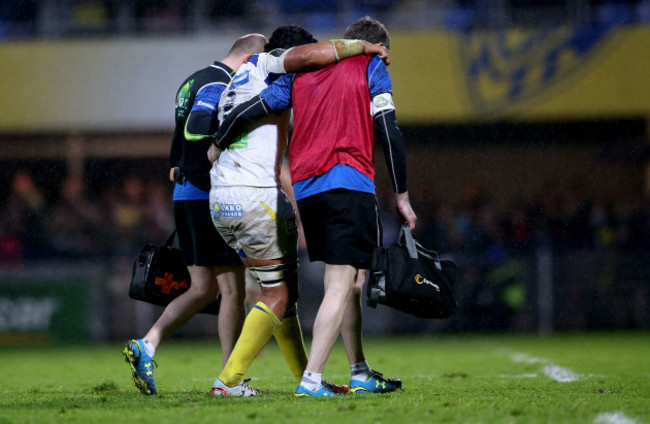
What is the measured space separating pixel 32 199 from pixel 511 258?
7195 mm

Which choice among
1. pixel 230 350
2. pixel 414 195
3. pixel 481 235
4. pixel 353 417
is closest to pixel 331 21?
pixel 414 195

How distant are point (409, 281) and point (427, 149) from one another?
14.9 metres

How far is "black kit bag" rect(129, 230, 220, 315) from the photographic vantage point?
6.33 metres

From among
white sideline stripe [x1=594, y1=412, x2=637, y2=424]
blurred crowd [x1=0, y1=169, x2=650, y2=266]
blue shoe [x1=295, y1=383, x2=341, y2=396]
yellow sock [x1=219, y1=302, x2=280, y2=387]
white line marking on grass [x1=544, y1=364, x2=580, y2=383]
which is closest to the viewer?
white sideline stripe [x1=594, y1=412, x2=637, y2=424]

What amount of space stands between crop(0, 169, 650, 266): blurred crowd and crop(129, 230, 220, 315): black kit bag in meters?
7.19

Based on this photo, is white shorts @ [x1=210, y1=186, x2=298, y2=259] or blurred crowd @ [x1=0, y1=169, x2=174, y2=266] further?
blurred crowd @ [x1=0, y1=169, x2=174, y2=266]

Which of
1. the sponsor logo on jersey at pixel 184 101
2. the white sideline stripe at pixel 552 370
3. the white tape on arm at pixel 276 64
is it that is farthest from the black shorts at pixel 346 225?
the white sideline stripe at pixel 552 370

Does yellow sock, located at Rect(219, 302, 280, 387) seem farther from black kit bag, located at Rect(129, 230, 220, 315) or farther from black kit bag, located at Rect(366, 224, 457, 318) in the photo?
black kit bag, located at Rect(129, 230, 220, 315)

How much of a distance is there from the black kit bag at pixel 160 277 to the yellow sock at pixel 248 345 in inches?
35.9

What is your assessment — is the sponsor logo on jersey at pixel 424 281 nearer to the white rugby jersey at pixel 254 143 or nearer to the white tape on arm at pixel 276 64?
the white rugby jersey at pixel 254 143

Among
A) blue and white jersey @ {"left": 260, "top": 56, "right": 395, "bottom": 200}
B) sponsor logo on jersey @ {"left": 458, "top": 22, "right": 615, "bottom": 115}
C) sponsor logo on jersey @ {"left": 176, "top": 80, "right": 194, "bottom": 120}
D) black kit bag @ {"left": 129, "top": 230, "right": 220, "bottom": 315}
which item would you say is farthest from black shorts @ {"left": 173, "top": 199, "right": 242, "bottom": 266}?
sponsor logo on jersey @ {"left": 458, "top": 22, "right": 615, "bottom": 115}

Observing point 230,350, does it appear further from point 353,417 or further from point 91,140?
point 91,140

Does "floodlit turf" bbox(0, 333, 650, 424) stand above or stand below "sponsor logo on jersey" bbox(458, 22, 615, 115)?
below

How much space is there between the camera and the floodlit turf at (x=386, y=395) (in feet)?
15.5
